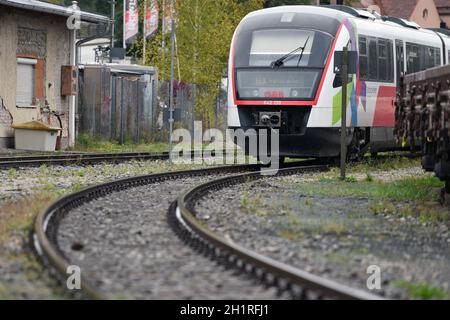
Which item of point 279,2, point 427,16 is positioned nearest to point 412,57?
point 279,2

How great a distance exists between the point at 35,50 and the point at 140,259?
2008 cm

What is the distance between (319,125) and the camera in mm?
19703

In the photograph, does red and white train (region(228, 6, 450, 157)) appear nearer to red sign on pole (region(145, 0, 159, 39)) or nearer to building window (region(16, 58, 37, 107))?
building window (region(16, 58, 37, 107))

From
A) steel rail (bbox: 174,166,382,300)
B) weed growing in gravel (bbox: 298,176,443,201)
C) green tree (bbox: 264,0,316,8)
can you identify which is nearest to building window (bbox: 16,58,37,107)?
weed growing in gravel (bbox: 298,176,443,201)

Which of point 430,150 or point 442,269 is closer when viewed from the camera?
point 442,269

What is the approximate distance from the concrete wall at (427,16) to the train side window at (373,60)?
58728mm

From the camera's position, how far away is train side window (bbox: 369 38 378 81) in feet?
71.5

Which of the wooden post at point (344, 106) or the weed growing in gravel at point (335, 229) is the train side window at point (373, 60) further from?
the weed growing in gravel at point (335, 229)

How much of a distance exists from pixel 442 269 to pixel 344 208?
4.80 m

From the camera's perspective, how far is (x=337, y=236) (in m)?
10.2

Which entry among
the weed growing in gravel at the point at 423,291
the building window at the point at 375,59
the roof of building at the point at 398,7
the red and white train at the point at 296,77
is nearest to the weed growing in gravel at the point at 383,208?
the weed growing in gravel at the point at 423,291

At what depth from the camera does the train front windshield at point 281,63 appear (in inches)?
775

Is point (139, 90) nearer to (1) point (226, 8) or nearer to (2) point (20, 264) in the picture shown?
(1) point (226, 8)

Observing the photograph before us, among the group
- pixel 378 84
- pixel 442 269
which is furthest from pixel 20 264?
pixel 378 84
